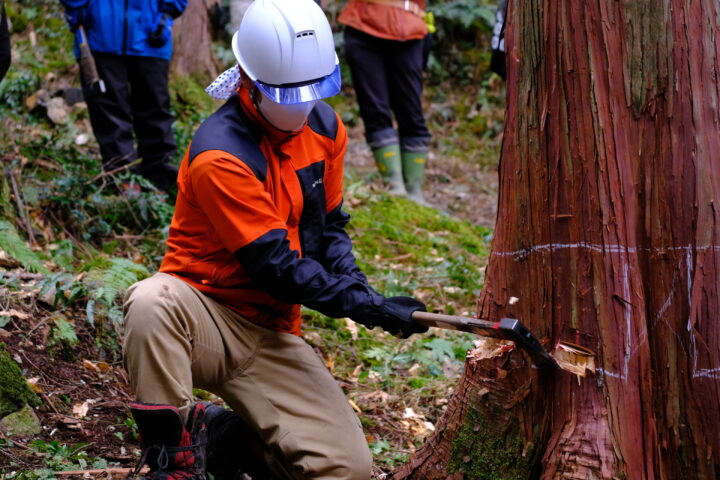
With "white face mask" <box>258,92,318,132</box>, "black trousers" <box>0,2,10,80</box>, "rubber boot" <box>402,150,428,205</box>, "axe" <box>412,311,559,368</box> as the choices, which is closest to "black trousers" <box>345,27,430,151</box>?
"rubber boot" <box>402,150,428,205</box>

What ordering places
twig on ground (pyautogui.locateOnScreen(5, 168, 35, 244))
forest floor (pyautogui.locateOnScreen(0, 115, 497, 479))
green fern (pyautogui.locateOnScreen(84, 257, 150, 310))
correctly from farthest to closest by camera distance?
twig on ground (pyautogui.locateOnScreen(5, 168, 35, 244)) → green fern (pyautogui.locateOnScreen(84, 257, 150, 310)) → forest floor (pyautogui.locateOnScreen(0, 115, 497, 479))

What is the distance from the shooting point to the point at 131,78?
5344 mm

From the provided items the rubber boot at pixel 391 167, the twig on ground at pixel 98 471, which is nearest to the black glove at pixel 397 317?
the twig on ground at pixel 98 471

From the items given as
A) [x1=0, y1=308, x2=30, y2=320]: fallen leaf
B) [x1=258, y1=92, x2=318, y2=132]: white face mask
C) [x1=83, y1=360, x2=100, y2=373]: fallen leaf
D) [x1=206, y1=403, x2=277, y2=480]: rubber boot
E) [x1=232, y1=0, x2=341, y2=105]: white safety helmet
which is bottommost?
[x1=206, y1=403, x2=277, y2=480]: rubber boot

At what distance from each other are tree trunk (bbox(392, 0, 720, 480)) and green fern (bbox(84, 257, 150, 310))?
2.20m

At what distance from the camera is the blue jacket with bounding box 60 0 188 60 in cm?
507

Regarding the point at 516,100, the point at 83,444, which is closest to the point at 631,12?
the point at 516,100

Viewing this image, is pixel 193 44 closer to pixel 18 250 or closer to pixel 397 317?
pixel 18 250

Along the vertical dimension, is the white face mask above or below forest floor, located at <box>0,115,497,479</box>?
above

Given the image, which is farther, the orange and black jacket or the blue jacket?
the blue jacket

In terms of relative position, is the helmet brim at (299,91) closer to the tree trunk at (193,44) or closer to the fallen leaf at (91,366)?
the fallen leaf at (91,366)

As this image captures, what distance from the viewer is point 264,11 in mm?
2836

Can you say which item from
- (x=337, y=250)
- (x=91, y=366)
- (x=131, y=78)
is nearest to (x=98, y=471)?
(x=91, y=366)

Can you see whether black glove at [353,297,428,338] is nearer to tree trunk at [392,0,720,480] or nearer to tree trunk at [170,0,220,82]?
tree trunk at [392,0,720,480]
